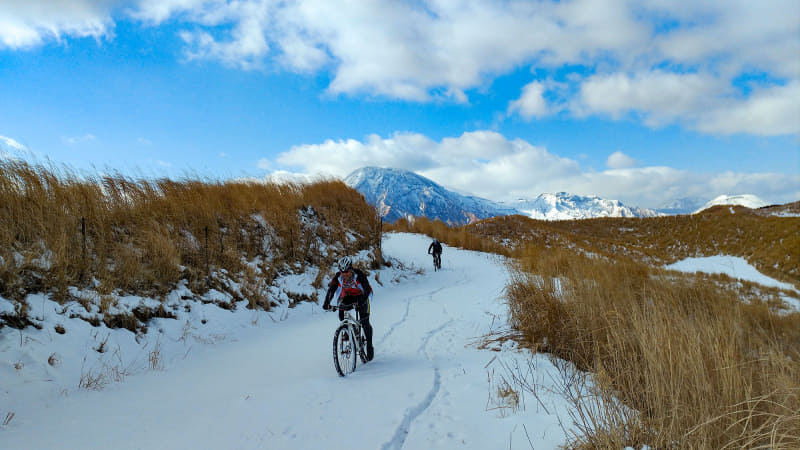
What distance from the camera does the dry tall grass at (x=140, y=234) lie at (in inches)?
235

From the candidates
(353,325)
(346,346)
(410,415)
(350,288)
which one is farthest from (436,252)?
(410,415)

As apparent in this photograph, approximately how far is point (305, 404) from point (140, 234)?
22.6 feet

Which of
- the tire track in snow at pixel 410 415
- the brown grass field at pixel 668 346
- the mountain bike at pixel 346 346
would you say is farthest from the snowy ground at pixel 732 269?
the mountain bike at pixel 346 346

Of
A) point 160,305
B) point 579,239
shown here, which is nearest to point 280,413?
point 160,305

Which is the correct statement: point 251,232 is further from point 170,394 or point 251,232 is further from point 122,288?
point 170,394

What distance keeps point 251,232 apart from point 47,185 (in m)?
4.95

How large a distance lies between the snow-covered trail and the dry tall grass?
2435 millimetres

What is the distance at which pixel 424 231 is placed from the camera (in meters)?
32.0

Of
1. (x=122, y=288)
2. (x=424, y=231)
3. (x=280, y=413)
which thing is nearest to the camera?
(x=280, y=413)

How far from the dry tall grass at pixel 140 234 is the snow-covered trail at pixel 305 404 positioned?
2.44m

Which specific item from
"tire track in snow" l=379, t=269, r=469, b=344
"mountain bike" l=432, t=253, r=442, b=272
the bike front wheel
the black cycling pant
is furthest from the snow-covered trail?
"mountain bike" l=432, t=253, r=442, b=272

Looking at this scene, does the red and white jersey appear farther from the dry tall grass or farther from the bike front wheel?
the dry tall grass

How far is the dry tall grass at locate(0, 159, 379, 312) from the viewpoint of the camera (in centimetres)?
597

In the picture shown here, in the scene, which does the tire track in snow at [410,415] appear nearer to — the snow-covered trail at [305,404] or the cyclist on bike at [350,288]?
the snow-covered trail at [305,404]
